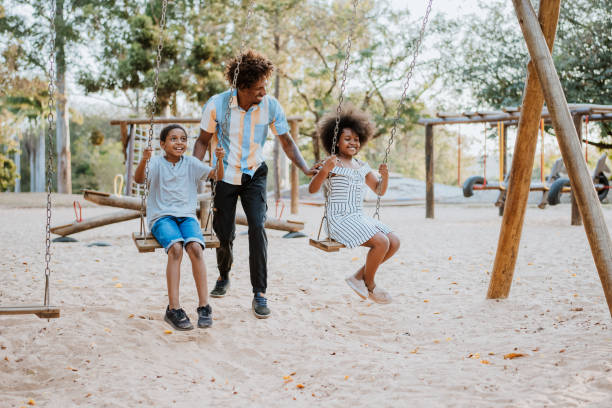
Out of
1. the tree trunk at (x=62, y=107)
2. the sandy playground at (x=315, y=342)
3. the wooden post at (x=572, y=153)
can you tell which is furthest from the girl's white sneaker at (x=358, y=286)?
the tree trunk at (x=62, y=107)

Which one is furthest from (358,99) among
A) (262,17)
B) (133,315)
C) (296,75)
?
(133,315)

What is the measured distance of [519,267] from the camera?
5.86 meters

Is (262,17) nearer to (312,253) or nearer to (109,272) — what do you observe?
(312,253)

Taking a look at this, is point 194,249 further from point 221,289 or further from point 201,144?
point 221,289

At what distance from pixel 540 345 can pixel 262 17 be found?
1799 centimetres

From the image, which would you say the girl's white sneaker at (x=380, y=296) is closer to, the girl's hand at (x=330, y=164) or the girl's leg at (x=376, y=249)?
the girl's leg at (x=376, y=249)

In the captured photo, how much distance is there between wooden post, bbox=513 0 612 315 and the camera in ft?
10.3

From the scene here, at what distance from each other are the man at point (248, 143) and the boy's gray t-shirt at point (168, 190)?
0.30m

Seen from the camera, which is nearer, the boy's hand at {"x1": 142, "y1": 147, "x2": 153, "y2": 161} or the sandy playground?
the sandy playground

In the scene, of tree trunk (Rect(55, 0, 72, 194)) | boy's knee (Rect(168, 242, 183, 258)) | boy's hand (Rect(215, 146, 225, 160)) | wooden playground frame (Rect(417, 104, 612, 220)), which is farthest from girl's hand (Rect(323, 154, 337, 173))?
tree trunk (Rect(55, 0, 72, 194))

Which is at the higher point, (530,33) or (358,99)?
(358,99)

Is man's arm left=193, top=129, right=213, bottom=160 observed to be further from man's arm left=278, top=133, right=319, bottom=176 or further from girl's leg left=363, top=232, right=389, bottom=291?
girl's leg left=363, top=232, right=389, bottom=291

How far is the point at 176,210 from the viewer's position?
11.5 ft

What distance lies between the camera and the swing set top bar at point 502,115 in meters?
8.94
